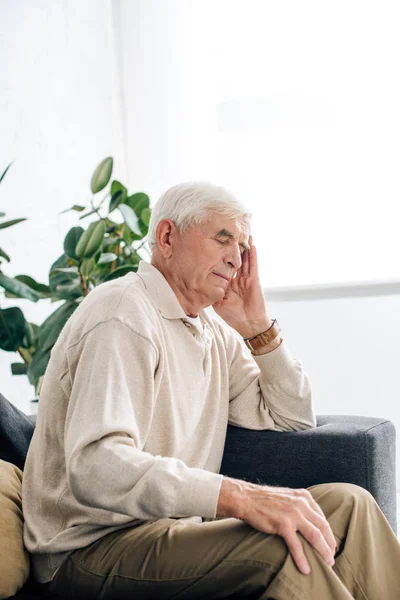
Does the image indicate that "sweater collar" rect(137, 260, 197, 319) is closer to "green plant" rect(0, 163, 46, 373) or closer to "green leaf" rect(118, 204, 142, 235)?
"green plant" rect(0, 163, 46, 373)

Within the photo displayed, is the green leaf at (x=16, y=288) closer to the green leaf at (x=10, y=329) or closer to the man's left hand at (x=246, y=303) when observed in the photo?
the green leaf at (x=10, y=329)

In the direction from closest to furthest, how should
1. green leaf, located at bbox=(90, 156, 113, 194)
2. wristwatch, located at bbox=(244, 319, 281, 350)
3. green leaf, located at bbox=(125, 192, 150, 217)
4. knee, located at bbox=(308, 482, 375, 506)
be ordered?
knee, located at bbox=(308, 482, 375, 506)
wristwatch, located at bbox=(244, 319, 281, 350)
green leaf, located at bbox=(90, 156, 113, 194)
green leaf, located at bbox=(125, 192, 150, 217)

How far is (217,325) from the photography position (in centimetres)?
188

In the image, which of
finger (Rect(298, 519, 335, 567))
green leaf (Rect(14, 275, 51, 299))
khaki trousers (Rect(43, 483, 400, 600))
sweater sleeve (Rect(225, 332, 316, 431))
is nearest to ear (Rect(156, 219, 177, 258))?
sweater sleeve (Rect(225, 332, 316, 431))

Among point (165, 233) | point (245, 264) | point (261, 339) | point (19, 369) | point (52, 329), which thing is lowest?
point (19, 369)

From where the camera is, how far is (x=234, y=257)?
67.5 inches

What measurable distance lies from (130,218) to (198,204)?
1204mm

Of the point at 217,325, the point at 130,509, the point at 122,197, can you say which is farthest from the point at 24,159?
the point at 130,509

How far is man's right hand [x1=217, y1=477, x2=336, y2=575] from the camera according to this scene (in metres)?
1.23

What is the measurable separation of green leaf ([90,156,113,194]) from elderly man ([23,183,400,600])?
120cm

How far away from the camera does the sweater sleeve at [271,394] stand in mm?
1810

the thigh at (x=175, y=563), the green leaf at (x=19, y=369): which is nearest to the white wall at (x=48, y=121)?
the green leaf at (x=19, y=369)

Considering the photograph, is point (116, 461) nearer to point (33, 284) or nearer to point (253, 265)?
point (253, 265)

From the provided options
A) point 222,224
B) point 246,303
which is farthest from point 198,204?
point 246,303
